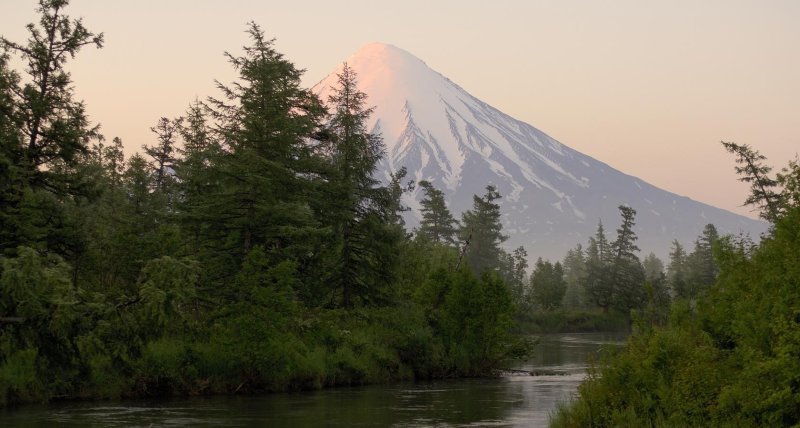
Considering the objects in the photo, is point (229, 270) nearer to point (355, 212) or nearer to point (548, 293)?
point (355, 212)

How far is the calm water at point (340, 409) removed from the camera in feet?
68.8

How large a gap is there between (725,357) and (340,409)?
12354 millimetres

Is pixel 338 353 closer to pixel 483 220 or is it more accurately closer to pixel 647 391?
pixel 647 391

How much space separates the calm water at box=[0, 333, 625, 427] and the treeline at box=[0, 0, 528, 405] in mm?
1425

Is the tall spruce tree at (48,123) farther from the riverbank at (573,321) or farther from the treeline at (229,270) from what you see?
the riverbank at (573,321)

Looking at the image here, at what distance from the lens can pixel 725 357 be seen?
14.9m

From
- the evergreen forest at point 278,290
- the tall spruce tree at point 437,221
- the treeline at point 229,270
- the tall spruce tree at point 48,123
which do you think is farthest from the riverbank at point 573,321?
the tall spruce tree at point 48,123

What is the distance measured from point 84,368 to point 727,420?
17.0 metres

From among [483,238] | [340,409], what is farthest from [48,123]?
[483,238]

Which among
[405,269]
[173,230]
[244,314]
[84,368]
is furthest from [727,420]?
[405,269]

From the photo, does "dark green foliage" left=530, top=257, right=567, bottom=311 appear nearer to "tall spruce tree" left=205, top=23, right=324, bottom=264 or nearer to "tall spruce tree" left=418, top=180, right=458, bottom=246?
"tall spruce tree" left=418, top=180, right=458, bottom=246

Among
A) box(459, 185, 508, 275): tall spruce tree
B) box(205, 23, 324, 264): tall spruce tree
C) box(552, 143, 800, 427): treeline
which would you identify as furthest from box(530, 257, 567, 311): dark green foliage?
box(552, 143, 800, 427): treeline

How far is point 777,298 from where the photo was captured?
13.0 m

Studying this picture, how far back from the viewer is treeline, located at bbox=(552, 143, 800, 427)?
12656 mm
